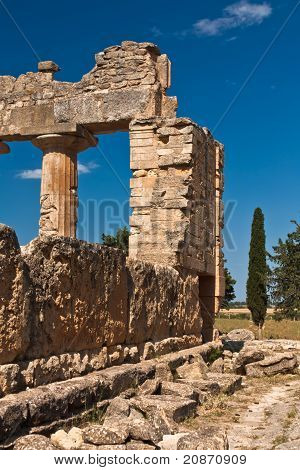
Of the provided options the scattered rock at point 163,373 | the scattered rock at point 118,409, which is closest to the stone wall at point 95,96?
the scattered rock at point 163,373

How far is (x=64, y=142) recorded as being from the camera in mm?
11055

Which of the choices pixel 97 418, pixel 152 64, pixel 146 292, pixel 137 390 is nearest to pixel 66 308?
pixel 97 418

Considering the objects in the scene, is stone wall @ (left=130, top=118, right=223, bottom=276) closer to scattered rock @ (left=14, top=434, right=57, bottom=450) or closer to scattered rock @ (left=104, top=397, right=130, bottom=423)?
scattered rock @ (left=104, top=397, right=130, bottom=423)

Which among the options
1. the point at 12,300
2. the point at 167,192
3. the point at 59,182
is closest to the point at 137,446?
the point at 12,300

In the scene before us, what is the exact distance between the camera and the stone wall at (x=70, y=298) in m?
4.59

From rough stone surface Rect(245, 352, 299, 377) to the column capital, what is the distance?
16.8 ft

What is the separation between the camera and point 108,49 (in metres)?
10.7

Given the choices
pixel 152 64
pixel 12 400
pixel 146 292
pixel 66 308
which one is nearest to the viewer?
pixel 12 400

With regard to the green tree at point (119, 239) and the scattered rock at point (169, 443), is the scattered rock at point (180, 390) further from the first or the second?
the green tree at point (119, 239)

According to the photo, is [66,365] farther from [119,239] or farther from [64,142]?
[119,239]

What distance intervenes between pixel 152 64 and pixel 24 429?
24.8 feet

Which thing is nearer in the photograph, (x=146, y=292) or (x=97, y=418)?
(x=97, y=418)

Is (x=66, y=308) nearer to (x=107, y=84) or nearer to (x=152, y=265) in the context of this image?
(x=152, y=265)

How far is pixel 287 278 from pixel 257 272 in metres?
2.99
